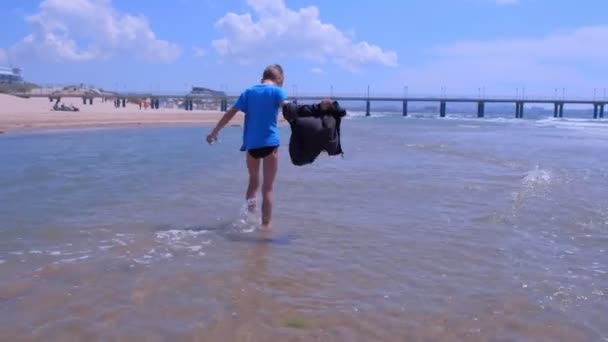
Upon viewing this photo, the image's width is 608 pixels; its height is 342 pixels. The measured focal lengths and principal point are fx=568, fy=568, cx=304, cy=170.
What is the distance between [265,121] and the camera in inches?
206

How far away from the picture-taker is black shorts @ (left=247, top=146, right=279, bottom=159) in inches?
209

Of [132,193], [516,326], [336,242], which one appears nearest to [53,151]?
[132,193]

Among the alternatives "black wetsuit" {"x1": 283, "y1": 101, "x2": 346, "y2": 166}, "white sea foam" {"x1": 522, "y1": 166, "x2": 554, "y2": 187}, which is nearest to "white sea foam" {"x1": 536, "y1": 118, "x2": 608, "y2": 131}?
"white sea foam" {"x1": 522, "y1": 166, "x2": 554, "y2": 187}

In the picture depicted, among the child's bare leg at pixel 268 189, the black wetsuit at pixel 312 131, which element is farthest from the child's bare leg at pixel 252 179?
the black wetsuit at pixel 312 131

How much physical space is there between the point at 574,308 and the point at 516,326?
530 mm

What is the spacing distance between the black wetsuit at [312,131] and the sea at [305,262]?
73cm

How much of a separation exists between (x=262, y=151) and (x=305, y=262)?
57.4 inches

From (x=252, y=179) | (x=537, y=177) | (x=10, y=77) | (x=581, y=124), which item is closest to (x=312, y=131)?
(x=252, y=179)

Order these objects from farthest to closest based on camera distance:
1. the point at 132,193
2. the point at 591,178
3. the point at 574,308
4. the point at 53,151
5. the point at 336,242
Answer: the point at 53,151
the point at 591,178
the point at 132,193
the point at 336,242
the point at 574,308

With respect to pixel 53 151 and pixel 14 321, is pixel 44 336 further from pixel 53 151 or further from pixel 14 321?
pixel 53 151

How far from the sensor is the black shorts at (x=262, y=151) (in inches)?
209

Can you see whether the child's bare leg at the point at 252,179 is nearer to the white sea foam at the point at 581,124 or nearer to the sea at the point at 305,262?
the sea at the point at 305,262

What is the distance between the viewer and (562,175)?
9.77 m

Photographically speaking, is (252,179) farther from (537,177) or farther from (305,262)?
(537,177)
